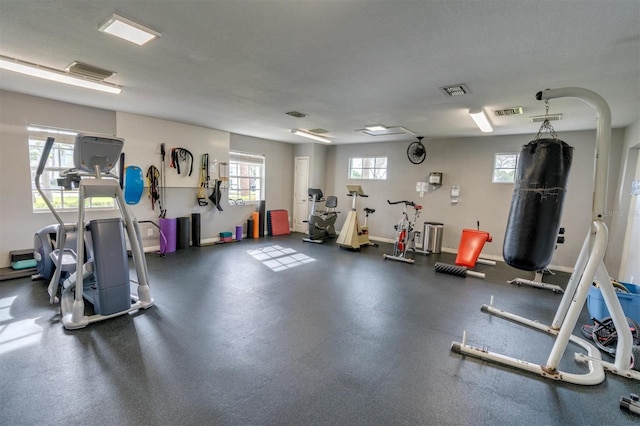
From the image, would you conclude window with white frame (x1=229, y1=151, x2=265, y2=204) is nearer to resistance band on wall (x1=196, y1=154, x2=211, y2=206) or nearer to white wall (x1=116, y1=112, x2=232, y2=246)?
white wall (x1=116, y1=112, x2=232, y2=246)

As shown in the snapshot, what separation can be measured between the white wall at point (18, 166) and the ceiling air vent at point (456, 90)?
5822mm

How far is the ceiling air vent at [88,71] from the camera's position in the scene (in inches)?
121

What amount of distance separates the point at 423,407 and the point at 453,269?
11.8 feet

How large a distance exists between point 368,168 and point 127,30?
259 inches

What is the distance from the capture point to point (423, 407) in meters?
1.97

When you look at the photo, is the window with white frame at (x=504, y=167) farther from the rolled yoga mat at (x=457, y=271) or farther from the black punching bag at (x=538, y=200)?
the black punching bag at (x=538, y=200)

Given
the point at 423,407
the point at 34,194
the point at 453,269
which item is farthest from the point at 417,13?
the point at 34,194

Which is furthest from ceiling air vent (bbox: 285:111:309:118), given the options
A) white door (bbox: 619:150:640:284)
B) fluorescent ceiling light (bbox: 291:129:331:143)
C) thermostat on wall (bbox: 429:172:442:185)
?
white door (bbox: 619:150:640:284)

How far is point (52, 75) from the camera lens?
3.35 meters

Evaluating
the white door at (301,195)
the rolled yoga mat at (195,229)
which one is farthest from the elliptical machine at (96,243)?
the white door at (301,195)

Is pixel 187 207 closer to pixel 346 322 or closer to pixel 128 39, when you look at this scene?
pixel 128 39

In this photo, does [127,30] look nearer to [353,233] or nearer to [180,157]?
[180,157]

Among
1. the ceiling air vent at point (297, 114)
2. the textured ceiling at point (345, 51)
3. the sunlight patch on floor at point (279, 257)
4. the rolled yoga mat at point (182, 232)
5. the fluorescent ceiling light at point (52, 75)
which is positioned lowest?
the sunlight patch on floor at point (279, 257)

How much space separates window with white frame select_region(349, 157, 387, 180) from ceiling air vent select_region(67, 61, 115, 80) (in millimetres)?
6163
